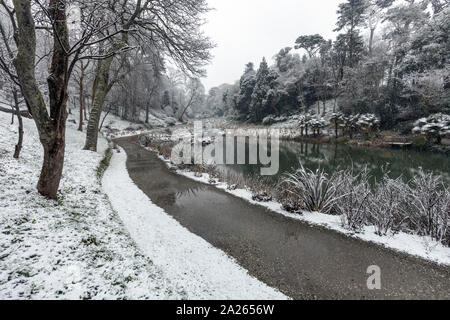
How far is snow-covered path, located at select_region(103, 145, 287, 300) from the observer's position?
2.30 meters

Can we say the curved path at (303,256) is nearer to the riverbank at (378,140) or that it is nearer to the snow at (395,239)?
the snow at (395,239)

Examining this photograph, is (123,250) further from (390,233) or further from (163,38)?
(163,38)

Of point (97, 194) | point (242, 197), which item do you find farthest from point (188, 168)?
point (97, 194)

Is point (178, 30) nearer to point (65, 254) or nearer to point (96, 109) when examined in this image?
point (96, 109)

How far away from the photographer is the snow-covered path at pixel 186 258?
7.55ft

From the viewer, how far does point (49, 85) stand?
285cm

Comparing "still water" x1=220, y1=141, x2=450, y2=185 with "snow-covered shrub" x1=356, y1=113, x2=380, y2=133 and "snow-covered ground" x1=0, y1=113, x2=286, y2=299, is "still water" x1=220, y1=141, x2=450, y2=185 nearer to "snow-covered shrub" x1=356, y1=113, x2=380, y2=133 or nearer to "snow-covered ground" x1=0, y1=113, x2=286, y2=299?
"snow-covered shrub" x1=356, y1=113, x2=380, y2=133

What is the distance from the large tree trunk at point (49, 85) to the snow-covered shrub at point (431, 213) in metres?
6.52

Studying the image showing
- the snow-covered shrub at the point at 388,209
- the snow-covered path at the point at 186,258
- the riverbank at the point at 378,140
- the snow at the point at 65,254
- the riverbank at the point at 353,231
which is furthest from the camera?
the riverbank at the point at 378,140

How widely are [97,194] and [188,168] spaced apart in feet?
14.8

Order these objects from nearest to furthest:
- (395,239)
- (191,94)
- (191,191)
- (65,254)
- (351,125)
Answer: (65,254) < (395,239) < (191,191) < (351,125) < (191,94)

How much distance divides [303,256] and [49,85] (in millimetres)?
4790

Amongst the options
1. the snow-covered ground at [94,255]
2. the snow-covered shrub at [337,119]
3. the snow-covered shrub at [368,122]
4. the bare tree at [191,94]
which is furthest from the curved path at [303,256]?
the bare tree at [191,94]

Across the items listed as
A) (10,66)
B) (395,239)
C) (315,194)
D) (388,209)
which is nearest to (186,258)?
(315,194)
